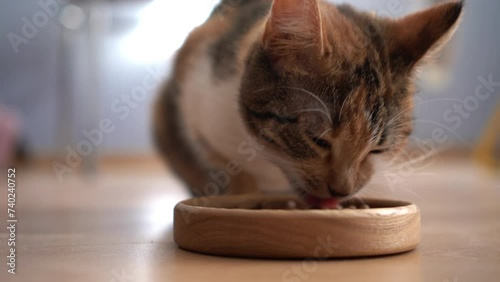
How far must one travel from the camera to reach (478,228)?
1.42 metres

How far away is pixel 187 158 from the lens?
6.10ft

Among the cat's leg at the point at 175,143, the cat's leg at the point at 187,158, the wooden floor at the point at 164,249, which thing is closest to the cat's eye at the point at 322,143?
the wooden floor at the point at 164,249

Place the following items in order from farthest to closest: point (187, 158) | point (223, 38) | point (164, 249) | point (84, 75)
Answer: point (84, 75) → point (187, 158) → point (223, 38) → point (164, 249)

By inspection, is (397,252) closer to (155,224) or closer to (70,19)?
(155,224)

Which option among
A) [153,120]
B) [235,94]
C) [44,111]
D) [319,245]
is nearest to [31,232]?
[235,94]

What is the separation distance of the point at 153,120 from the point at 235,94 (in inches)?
26.2

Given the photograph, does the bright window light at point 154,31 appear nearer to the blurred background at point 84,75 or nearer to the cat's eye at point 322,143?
the blurred background at point 84,75

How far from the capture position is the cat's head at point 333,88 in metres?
1.13

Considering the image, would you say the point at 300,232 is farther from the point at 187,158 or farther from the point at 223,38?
the point at 187,158
